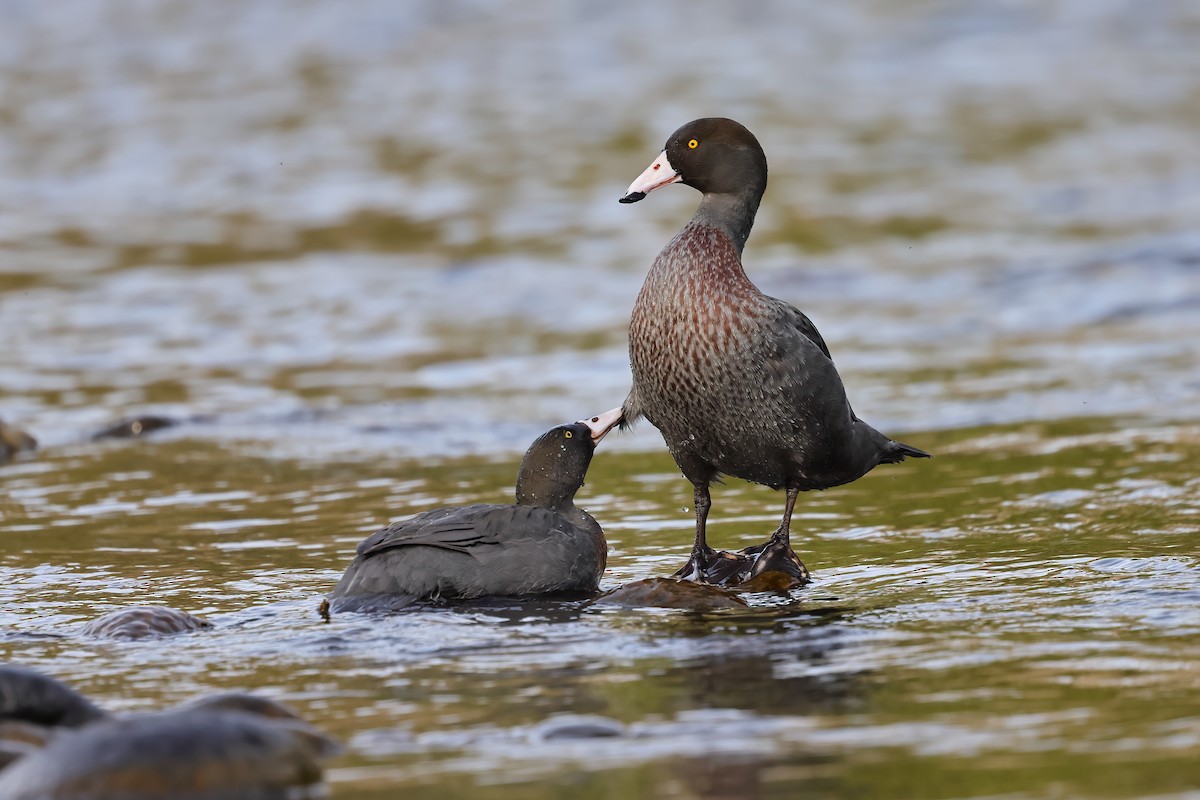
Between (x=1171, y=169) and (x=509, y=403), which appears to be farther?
(x=1171, y=169)

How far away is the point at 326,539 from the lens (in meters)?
9.44

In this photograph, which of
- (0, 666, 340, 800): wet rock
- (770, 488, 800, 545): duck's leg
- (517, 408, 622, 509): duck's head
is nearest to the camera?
(0, 666, 340, 800): wet rock

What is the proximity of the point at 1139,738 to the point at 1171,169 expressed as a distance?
2130cm

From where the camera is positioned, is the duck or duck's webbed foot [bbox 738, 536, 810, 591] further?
duck's webbed foot [bbox 738, 536, 810, 591]

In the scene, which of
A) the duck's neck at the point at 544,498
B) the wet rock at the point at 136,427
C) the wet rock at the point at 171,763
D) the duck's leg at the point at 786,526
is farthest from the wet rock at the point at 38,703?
the wet rock at the point at 136,427

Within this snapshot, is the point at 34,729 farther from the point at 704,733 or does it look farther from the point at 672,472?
the point at 672,472

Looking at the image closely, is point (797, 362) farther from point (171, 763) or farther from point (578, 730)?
point (171, 763)

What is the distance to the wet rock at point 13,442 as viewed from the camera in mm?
12602

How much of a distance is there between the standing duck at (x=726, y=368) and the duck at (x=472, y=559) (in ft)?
2.35

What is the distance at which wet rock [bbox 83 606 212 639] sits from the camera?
270 inches

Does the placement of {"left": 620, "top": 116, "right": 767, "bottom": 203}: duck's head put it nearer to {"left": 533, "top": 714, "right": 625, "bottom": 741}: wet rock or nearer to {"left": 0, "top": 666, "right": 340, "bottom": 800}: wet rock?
{"left": 533, "top": 714, "right": 625, "bottom": 741}: wet rock

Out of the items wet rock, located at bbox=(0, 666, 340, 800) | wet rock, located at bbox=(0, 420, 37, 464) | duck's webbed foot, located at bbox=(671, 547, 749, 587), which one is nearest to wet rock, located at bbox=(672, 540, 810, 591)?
duck's webbed foot, located at bbox=(671, 547, 749, 587)

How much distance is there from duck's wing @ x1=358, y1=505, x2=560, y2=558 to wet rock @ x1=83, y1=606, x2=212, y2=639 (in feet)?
2.77

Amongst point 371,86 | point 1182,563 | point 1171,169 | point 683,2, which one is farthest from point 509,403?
point 683,2
